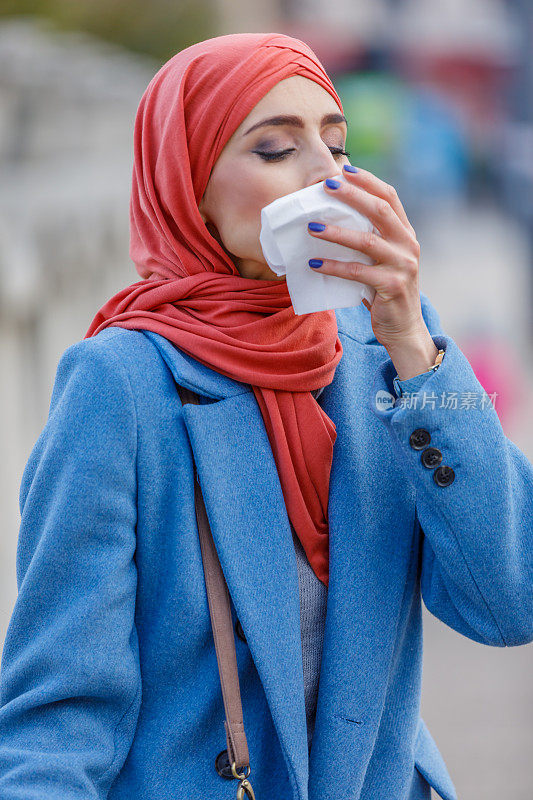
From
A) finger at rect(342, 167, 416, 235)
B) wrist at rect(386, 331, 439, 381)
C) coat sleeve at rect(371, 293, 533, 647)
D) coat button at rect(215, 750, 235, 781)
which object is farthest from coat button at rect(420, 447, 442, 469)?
coat button at rect(215, 750, 235, 781)

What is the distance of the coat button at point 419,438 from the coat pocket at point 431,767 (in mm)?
666

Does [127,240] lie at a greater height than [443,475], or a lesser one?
greater

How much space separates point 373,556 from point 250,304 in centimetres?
48

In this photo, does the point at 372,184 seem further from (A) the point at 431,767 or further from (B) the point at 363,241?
(A) the point at 431,767

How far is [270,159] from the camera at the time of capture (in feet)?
5.27

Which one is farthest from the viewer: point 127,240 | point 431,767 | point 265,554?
point 127,240

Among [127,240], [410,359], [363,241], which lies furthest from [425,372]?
[127,240]

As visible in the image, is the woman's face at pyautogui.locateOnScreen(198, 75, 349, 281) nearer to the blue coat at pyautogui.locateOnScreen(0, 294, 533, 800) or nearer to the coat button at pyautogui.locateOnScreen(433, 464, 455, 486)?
the blue coat at pyautogui.locateOnScreen(0, 294, 533, 800)

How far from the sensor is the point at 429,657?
515 cm

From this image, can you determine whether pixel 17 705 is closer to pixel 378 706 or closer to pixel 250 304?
pixel 378 706

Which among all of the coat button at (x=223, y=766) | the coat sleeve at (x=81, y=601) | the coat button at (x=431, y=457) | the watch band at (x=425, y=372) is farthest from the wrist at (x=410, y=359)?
the coat button at (x=223, y=766)

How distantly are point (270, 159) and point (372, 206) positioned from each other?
0.22 metres

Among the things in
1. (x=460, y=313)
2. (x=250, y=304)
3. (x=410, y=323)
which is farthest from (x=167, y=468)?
→ (x=460, y=313)

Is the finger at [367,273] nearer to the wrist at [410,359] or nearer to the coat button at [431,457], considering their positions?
the wrist at [410,359]
